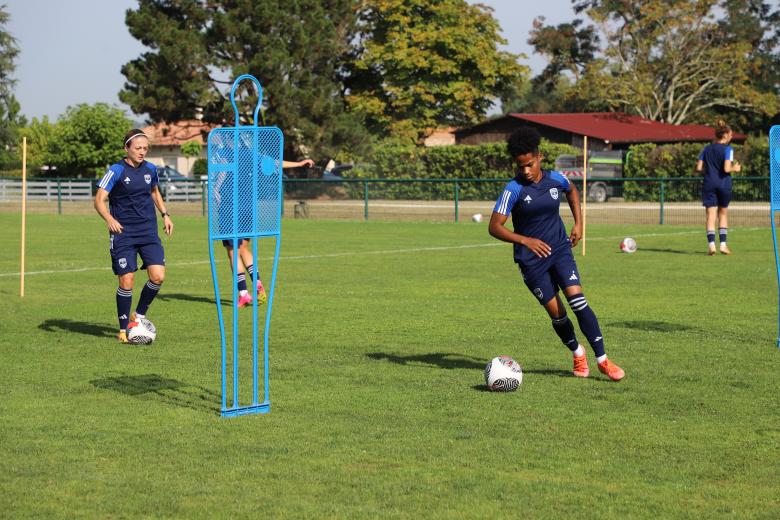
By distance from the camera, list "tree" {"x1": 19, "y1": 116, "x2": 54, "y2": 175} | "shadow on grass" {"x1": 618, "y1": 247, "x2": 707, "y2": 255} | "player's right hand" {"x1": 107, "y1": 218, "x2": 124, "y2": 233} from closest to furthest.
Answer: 1. "player's right hand" {"x1": 107, "y1": 218, "x2": 124, "y2": 233}
2. "shadow on grass" {"x1": 618, "y1": 247, "x2": 707, "y2": 255}
3. "tree" {"x1": 19, "y1": 116, "x2": 54, "y2": 175}

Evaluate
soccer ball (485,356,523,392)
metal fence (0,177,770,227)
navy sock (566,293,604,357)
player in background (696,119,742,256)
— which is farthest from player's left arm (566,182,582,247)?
metal fence (0,177,770,227)

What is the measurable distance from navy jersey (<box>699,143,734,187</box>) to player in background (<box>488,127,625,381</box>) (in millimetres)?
13296

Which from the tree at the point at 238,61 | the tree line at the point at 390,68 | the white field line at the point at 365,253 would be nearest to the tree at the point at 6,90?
the tree line at the point at 390,68

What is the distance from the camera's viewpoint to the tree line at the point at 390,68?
58625 millimetres

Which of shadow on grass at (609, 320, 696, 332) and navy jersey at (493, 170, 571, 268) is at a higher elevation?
navy jersey at (493, 170, 571, 268)

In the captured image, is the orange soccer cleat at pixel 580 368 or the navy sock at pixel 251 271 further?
the navy sock at pixel 251 271

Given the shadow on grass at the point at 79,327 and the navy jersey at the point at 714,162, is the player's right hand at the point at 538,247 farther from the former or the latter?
the navy jersey at the point at 714,162

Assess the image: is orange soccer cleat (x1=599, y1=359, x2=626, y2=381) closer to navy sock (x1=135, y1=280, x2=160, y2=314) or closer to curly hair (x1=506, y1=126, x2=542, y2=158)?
curly hair (x1=506, y1=126, x2=542, y2=158)

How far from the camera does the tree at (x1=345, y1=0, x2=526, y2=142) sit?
67.8 m

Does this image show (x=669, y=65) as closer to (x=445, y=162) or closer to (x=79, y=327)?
(x=445, y=162)

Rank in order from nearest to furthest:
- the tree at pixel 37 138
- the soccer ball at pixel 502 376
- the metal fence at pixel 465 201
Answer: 1. the soccer ball at pixel 502 376
2. the metal fence at pixel 465 201
3. the tree at pixel 37 138

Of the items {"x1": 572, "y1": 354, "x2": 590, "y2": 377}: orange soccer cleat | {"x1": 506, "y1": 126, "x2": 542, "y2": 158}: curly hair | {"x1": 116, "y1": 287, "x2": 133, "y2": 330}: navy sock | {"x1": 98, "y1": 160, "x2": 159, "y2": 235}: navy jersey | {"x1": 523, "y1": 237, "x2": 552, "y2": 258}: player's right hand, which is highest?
{"x1": 506, "y1": 126, "x2": 542, "y2": 158}: curly hair

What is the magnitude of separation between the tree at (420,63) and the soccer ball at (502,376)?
59.0 m

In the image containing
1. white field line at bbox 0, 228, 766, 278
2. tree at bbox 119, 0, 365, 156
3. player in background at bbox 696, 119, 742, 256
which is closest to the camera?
white field line at bbox 0, 228, 766, 278
